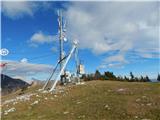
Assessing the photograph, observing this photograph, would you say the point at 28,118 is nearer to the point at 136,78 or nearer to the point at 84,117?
the point at 84,117

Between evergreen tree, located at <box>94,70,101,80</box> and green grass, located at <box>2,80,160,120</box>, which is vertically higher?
evergreen tree, located at <box>94,70,101,80</box>

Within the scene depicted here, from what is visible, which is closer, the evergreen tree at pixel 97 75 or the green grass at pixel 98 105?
the green grass at pixel 98 105

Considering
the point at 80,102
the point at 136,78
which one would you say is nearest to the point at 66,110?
the point at 80,102

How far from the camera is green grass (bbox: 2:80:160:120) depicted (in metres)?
28.4

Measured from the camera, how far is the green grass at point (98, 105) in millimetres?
28391

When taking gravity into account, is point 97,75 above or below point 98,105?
above

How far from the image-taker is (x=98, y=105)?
105ft

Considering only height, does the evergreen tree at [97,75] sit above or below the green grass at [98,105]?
above

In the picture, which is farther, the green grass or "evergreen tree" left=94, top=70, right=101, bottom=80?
"evergreen tree" left=94, top=70, right=101, bottom=80

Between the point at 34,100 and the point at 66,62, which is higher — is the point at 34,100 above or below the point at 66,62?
below

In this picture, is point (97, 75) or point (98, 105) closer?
point (98, 105)

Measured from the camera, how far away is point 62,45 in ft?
174

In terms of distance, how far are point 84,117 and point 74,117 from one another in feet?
3.26

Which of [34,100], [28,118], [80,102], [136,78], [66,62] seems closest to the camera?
[28,118]
